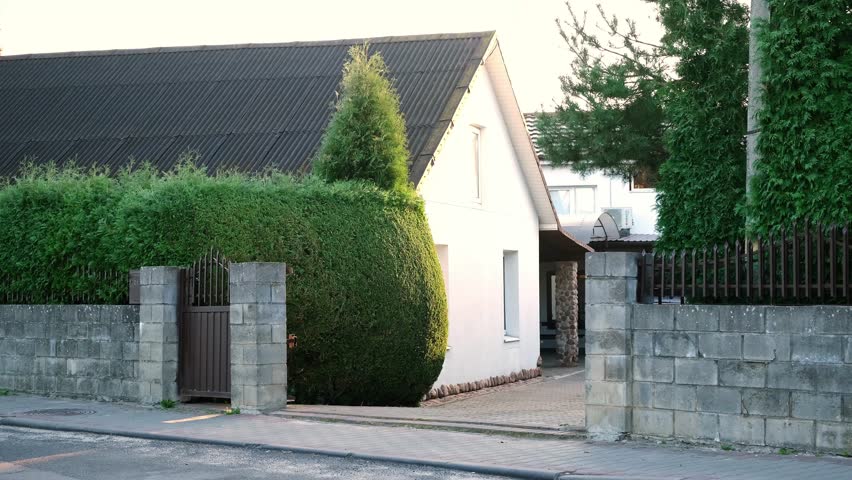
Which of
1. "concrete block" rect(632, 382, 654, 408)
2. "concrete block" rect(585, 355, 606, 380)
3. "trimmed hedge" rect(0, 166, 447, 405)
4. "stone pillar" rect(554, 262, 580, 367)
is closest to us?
"concrete block" rect(632, 382, 654, 408)

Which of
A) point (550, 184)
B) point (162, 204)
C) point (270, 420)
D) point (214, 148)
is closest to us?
point (270, 420)

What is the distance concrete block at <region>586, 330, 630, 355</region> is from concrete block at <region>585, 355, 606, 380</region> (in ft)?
0.17

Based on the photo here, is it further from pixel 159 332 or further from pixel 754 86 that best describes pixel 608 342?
pixel 159 332

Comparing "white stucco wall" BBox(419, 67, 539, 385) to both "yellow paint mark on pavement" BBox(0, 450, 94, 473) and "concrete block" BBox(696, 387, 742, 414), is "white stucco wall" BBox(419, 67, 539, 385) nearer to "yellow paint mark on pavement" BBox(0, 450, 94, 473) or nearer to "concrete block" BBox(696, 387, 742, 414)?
"concrete block" BBox(696, 387, 742, 414)

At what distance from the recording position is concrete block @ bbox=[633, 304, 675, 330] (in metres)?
11.5

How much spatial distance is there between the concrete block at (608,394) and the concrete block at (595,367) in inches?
2.6

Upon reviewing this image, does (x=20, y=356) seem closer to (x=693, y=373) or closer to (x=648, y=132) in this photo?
(x=693, y=373)

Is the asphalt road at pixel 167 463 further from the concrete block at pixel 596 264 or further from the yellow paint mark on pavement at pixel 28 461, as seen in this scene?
the concrete block at pixel 596 264

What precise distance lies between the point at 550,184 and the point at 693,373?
3381 centimetres

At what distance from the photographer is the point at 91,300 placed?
16.7m

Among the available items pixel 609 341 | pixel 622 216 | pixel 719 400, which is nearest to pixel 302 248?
pixel 609 341

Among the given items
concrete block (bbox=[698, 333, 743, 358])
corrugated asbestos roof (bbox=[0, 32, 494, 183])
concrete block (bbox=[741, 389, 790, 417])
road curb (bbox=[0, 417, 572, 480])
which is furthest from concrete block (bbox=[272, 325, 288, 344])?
concrete block (bbox=[741, 389, 790, 417])

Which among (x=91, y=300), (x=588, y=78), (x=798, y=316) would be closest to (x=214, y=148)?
(x=91, y=300)

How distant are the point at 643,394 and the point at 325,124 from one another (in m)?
10.4
